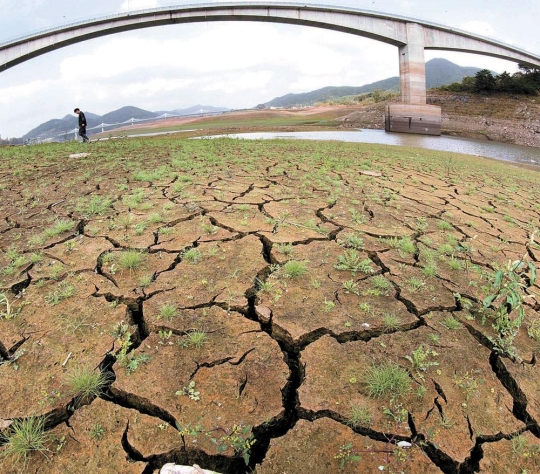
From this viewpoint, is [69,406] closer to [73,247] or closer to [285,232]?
[73,247]

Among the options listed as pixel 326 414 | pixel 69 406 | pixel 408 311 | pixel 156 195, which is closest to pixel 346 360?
pixel 326 414

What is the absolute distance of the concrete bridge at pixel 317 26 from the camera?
20.8m

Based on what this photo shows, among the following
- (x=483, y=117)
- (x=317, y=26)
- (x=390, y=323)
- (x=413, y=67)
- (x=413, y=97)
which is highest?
(x=317, y=26)

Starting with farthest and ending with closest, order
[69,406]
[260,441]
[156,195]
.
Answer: [156,195]
[69,406]
[260,441]

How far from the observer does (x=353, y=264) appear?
2453 millimetres

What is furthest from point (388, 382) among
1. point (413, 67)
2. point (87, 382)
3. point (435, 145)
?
point (413, 67)

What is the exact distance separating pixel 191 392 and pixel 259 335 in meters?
0.47

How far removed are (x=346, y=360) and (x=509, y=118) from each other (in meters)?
25.2

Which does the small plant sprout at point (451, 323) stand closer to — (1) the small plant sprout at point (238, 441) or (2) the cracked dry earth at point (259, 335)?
(2) the cracked dry earth at point (259, 335)

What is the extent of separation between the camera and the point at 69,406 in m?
1.40

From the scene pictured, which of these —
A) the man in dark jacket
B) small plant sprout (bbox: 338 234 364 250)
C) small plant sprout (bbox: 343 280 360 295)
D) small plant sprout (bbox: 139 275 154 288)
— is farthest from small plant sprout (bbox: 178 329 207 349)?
the man in dark jacket

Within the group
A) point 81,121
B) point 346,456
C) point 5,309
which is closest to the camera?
point 346,456

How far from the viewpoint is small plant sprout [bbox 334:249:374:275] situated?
2.42 m

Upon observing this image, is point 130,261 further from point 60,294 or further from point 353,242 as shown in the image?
point 353,242
